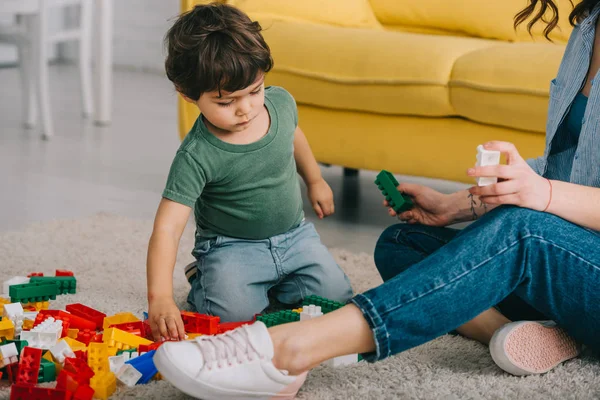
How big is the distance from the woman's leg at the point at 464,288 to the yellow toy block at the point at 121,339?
0.30 m

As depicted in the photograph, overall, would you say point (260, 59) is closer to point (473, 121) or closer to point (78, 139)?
point (473, 121)

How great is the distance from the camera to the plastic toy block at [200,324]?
1296 millimetres

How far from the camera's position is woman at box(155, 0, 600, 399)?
98 cm

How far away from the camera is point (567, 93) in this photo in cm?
124

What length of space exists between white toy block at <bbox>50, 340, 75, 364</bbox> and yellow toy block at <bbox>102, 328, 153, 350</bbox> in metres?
0.06

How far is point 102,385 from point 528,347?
22.4 inches

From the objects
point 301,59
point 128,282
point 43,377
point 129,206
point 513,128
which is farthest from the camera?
point 129,206

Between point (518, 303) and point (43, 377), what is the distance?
2.24 ft

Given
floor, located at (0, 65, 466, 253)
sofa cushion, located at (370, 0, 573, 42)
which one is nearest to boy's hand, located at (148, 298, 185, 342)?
floor, located at (0, 65, 466, 253)

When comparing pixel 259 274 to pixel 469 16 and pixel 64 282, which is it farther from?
pixel 469 16

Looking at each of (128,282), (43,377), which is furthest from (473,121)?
(43,377)

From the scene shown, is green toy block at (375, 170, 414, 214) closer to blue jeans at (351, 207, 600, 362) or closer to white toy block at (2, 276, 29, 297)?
blue jeans at (351, 207, 600, 362)

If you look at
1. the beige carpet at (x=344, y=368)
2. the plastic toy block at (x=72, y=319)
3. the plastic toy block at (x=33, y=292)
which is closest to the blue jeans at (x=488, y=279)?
the beige carpet at (x=344, y=368)

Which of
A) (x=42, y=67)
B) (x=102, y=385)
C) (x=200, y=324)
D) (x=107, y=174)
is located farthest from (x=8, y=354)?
(x=42, y=67)
